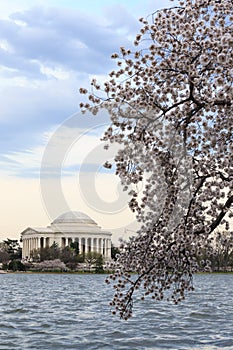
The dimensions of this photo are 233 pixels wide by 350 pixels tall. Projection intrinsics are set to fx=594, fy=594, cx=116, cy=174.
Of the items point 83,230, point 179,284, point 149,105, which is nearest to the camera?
point 149,105

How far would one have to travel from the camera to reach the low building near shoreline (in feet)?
402

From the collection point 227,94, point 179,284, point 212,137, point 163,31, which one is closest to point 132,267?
point 179,284

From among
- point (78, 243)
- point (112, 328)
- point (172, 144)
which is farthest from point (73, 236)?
point (172, 144)

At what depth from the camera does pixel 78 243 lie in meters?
124

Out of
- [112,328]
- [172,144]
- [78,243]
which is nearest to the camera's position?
[172,144]

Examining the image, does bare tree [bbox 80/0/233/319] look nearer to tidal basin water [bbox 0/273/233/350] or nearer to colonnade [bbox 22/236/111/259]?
tidal basin water [bbox 0/273/233/350]

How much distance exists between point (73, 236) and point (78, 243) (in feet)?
8.97

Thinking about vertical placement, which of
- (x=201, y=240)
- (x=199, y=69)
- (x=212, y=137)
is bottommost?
(x=201, y=240)

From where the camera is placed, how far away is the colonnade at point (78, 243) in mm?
124500

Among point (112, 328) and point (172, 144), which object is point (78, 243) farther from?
point (172, 144)

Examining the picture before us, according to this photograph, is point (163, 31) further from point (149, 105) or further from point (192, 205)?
point (192, 205)

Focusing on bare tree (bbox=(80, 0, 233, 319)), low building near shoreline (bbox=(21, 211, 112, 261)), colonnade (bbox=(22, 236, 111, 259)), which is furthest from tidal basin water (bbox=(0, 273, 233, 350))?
colonnade (bbox=(22, 236, 111, 259))

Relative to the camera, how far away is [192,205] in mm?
9805

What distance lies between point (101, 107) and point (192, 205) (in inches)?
86.5
